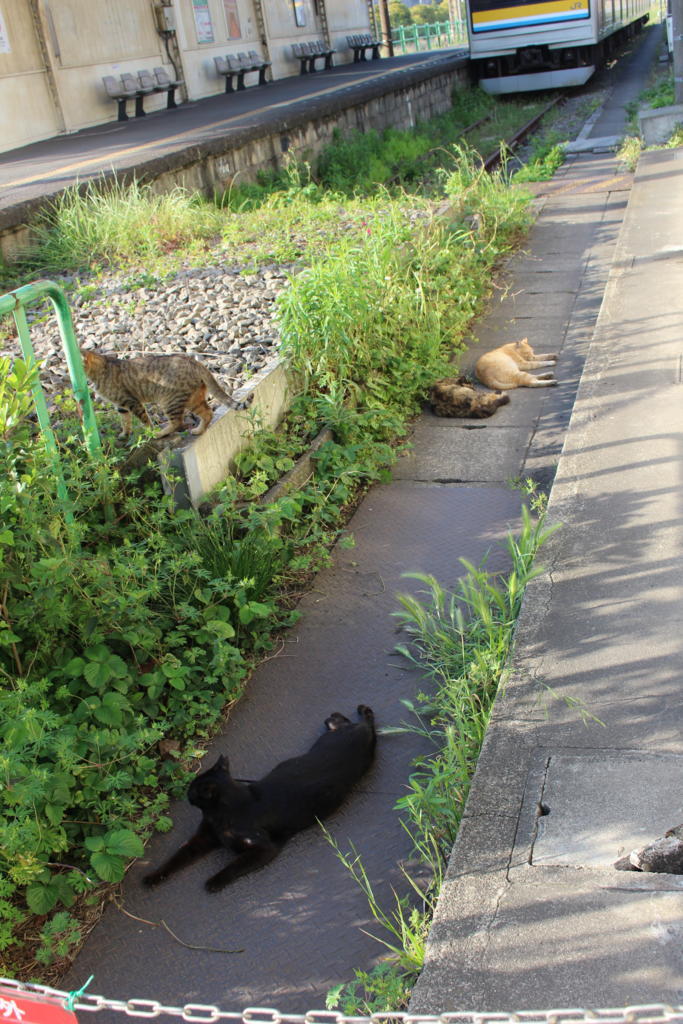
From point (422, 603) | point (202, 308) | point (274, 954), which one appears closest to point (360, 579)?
point (422, 603)

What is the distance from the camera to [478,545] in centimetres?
483

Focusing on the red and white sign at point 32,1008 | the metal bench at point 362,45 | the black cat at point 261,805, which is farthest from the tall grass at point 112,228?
the metal bench at point 362,45

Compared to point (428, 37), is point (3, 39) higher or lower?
higher

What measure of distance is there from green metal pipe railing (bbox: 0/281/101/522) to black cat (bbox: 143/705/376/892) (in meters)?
1.25

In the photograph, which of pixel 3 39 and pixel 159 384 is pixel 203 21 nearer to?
pixel 3 39

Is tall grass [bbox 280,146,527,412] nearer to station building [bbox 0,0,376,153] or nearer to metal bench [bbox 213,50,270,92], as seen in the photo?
station building [bbox 0,0,376,153]

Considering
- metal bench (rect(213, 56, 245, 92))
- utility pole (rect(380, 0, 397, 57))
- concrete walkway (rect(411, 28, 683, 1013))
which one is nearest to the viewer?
concrete walkway (rect(411, 28, 683, 1013))

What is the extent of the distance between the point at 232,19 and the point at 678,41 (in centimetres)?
1492

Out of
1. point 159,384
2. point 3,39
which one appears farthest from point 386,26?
point 159,384

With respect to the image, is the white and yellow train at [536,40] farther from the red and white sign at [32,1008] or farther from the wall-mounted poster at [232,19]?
the red and white sign at [32,1008]

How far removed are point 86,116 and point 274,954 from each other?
19526mm

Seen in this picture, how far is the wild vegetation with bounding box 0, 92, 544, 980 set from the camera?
3092 mm

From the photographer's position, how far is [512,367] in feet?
22.4

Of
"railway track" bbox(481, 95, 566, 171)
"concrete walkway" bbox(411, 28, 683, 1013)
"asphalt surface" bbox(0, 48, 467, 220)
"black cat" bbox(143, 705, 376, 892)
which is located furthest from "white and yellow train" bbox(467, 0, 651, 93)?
"black cat" bbox(143, 705, 376, 892)
